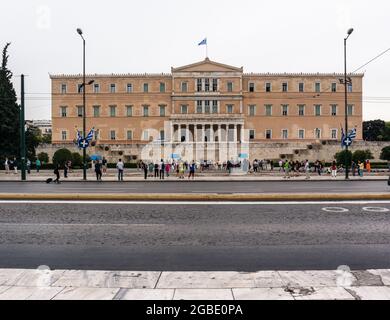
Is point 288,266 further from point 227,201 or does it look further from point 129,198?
point 129,198

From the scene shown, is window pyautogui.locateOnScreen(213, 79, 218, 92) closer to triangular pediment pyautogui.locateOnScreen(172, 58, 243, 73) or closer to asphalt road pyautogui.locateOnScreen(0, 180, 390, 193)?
triangular pediment pyautogui.locateOnScreen(172, 58, 243, 73)

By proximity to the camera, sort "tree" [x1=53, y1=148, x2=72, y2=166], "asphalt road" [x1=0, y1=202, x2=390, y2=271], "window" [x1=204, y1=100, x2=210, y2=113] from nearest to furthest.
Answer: "asphalt road" [x1=0, y1=202, x2=390, y2=271] < "tree" [x1=53, y1=148, x2=72, y2=166] < "window" [x1=204, y1=100, x2=210, y2=113]

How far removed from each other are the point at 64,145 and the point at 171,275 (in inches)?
2313

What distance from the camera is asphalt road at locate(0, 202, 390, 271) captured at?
573cm

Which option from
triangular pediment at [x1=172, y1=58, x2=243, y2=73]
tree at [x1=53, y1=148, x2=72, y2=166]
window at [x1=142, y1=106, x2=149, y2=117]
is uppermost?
triangular pediment at [x1=172, y1=58, x2=243, y2=73]

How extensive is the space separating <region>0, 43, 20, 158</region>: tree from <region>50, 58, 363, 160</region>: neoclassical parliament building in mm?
21387

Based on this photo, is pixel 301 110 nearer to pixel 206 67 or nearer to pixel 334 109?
pixel 334 109

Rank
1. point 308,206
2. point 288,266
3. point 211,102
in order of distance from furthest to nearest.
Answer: point 211,102 → point 308,206 → point 288,266

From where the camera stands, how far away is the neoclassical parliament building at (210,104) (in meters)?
70.0

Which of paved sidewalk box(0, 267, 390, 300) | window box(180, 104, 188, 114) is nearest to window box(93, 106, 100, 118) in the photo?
window box(180, 104, 188, 114)

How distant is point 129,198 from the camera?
40.5ft

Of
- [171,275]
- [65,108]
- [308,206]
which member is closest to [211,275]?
[171,275]

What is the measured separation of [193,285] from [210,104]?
66.7 m

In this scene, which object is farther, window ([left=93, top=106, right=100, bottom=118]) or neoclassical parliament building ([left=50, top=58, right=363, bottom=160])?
window ([left=93, top=106, right=100, bottom=118])
